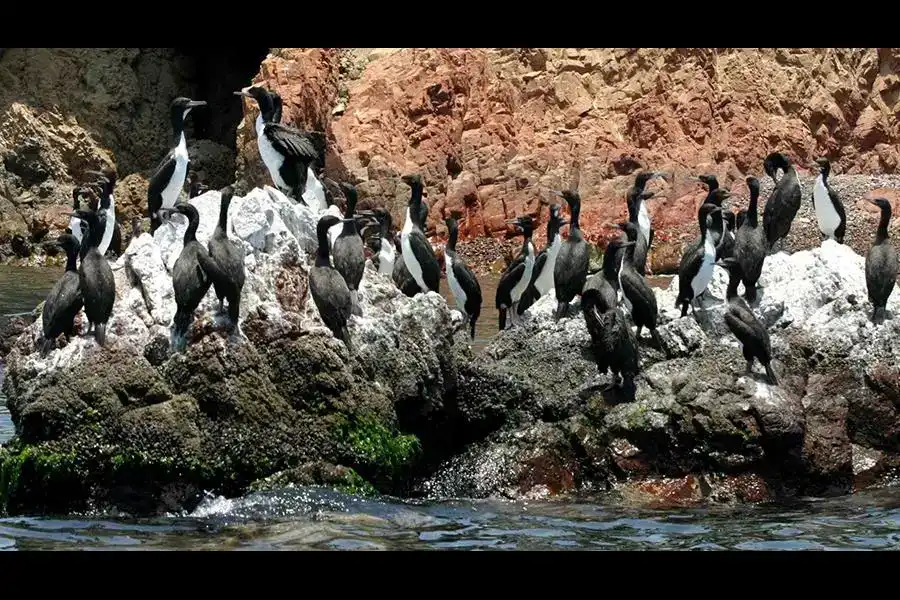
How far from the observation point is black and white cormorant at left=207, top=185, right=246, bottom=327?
10.8 metres

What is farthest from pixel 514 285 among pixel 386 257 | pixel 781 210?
pixel 781 210

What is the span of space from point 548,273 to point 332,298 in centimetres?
502

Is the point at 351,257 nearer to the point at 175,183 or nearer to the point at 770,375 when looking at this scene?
the point at 175,183

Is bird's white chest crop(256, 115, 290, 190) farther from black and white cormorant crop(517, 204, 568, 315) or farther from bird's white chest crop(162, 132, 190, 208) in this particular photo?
black and white cormorant crop(517, 204, 568, 315)

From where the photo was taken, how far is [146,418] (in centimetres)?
1051

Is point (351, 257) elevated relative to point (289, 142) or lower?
lower

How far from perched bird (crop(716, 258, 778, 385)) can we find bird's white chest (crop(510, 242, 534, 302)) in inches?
139

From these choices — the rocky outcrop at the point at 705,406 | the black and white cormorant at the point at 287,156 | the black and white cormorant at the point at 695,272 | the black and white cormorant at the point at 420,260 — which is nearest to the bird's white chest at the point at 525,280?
the black and white cormorant at the point at 420,260

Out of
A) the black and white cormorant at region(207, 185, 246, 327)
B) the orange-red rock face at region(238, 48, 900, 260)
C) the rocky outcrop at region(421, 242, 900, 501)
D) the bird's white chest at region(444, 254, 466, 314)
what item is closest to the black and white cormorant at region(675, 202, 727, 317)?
the rocky outcrop at region(421, 242, 900, 501)

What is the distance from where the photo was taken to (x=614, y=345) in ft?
39.8

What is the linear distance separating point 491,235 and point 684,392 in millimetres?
20240

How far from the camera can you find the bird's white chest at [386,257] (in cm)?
1711

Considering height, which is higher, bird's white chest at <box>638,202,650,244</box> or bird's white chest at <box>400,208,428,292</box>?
bird's white chest at <box>638,202,650,244</box>
